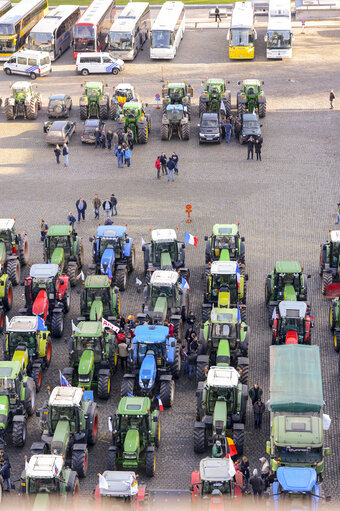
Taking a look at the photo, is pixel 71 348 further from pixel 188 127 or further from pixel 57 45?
pixel 57 45

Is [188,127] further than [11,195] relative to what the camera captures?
Yes

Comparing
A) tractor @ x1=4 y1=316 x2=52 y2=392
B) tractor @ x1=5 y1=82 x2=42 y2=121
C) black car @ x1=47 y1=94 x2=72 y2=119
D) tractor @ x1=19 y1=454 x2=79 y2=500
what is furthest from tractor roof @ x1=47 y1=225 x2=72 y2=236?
tractor @ x1=5 y1=82 x2=42 y2=121

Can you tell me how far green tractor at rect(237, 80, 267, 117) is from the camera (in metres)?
62.8

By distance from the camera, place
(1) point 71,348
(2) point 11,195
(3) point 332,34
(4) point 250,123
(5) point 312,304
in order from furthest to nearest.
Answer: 1. (3) point 332,34
2. (4) point 250,123
3. (2) point 11,195
4. (5) point 312,304
5. (1) point 71,348

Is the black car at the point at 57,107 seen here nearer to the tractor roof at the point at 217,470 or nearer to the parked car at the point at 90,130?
the parked car at the point at 90,130

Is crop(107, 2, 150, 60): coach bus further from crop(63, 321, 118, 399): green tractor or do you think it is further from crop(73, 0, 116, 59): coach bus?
crop(63, 321, 118, 399): green tractor

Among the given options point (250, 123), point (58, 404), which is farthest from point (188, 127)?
point (58, 404)

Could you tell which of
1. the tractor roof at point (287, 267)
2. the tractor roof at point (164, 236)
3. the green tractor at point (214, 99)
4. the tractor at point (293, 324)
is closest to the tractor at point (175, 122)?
the green tractor at point (214, 99)

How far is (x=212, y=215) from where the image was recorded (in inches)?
1965

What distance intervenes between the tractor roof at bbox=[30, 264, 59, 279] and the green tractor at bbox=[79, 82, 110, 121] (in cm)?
2433

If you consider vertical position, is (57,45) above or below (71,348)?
above

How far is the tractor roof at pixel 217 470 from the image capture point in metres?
28.1

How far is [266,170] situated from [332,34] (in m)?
31.1

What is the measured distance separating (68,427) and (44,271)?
374 inches
